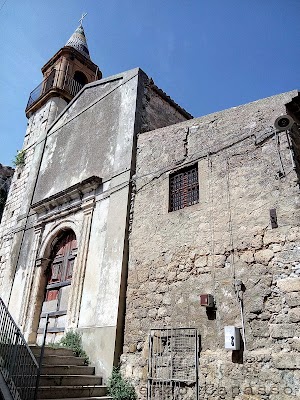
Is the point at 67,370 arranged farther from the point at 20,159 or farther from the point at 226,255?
the point at 20,159

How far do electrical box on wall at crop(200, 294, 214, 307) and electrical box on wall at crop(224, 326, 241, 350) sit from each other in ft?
1.84

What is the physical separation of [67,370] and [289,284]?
4.46 metres

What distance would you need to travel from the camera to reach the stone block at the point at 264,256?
5746mm

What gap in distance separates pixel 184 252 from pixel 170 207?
1.22 m

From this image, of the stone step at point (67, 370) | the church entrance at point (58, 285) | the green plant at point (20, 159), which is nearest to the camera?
the stone step at point (67, 370)

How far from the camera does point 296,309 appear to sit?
5133mm

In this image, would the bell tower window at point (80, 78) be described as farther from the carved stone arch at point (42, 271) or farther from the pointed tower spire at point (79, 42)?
the carved stone arch at point (42, 271)

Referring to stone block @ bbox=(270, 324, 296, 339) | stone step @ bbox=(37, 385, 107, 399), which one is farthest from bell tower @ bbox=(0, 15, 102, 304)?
stone block @ bbox=(270, 324, 296, 339)

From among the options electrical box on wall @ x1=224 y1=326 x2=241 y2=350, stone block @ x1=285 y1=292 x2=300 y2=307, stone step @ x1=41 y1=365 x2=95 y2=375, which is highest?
stone block @ x1=285 y1=292 x2=300 y2=307

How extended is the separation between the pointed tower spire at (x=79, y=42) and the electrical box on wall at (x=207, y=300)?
1615cm

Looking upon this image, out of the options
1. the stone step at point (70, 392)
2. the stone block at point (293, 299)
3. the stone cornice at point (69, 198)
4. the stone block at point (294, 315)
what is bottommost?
the stone step at point (70, 392)

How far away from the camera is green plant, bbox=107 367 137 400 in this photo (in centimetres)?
655

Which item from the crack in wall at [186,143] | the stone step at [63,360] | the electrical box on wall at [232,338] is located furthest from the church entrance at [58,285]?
the electrical box on wall at [232,338]

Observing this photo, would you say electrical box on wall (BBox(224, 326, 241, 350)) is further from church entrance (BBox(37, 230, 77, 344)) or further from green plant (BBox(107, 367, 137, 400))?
church entrance (BBox(37, 230, 77, 344))
